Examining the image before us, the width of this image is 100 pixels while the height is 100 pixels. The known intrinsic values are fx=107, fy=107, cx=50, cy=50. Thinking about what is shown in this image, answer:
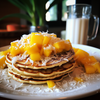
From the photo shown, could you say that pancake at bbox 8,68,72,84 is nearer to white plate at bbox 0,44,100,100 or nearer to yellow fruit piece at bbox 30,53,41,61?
white plate at bbox 0,44,100,100

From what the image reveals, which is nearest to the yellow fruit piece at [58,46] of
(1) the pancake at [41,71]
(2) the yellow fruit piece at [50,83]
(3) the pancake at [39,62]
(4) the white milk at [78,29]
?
(3) the pancake at [39,62]

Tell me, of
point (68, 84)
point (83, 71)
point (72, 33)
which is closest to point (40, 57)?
point (68, 84)

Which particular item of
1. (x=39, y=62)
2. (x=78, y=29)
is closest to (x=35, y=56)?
(x=39, y=62)

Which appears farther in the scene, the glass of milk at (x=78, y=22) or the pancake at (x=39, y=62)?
the glass of milk at (x=78, y=22)

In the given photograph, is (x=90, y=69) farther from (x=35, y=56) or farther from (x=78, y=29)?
(x=78, y=29)

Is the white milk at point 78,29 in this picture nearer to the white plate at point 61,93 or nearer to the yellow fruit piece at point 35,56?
the white plate at point 61,93

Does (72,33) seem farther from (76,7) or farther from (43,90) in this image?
(43,90)
